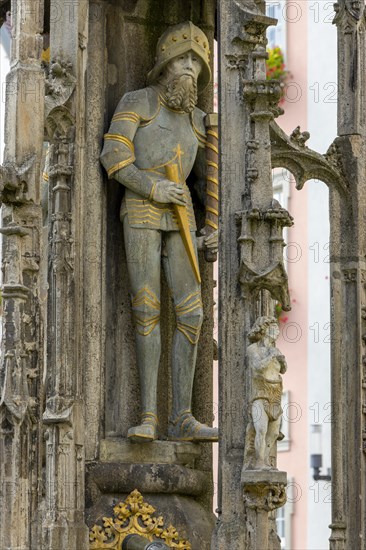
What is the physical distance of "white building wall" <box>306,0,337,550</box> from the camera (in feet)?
123

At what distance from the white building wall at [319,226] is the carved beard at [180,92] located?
18.1 meters

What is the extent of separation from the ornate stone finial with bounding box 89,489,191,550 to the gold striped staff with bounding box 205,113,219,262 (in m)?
1.92

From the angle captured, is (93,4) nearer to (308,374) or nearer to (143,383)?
(143,383)

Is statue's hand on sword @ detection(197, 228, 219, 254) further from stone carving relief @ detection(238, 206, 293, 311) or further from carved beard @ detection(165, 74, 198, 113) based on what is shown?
stone carving relief @ detection(238, 206, 293, 311)

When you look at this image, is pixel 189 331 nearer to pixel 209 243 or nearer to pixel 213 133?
pixel 209 243

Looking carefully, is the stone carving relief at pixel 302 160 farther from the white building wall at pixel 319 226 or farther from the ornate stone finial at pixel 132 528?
the white building wall at pixel 319 226

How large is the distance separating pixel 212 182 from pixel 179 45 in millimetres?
1001

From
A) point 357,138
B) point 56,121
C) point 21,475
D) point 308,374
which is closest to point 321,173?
point 357,138

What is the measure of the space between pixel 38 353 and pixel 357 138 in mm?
2844

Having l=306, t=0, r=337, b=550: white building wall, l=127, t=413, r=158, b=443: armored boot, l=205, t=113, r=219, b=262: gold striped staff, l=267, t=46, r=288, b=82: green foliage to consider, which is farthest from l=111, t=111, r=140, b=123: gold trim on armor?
l=267, t=46, r=288, b=82: green foliage

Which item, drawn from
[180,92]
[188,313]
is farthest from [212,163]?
[188,313]

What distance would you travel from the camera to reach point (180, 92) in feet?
61.7

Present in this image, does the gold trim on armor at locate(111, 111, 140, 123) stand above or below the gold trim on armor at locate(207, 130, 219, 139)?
above

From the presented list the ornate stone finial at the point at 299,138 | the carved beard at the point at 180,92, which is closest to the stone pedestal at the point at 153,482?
the ornate stone finial at the point at 299,138
